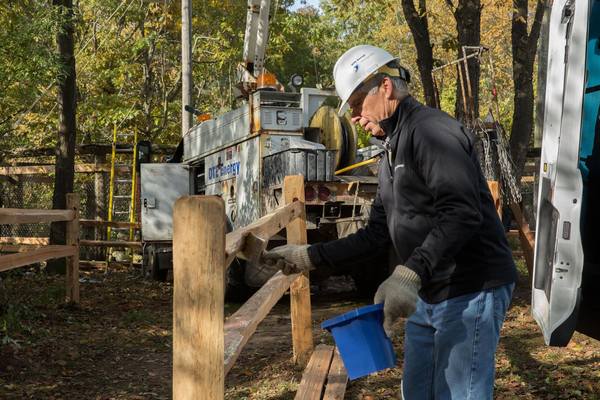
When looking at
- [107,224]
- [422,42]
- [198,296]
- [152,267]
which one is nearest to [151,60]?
[107,224]

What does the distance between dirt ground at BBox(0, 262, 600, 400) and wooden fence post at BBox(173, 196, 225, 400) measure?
3456mm

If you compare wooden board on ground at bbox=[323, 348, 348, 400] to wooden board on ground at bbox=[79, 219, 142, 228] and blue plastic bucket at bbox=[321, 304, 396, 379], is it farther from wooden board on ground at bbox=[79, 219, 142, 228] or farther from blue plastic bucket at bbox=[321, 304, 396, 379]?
wooden board on ground at bbox=[79, 219, 142, 228]

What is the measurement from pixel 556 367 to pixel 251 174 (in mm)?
5702

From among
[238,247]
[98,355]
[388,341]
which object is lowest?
[98,355]

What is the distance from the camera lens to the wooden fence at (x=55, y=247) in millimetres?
7916

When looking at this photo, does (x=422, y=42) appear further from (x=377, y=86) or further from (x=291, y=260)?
(x=377, y=86)

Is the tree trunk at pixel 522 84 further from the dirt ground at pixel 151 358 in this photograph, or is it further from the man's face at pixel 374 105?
the man's face at pixel 374 105

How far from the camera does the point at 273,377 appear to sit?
21.1 feet

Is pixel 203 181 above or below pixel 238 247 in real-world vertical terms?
above

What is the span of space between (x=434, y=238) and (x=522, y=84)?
11492mm

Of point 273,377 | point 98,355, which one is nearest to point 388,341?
point 273,377

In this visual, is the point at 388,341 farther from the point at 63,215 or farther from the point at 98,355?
the point at 63,215

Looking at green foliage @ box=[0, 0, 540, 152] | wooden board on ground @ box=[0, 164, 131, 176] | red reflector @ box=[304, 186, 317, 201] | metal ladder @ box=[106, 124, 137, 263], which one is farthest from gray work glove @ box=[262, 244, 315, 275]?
wooden board on ground @ box=[0, 164, 131, 176]

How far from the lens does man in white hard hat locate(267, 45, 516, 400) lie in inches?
116
